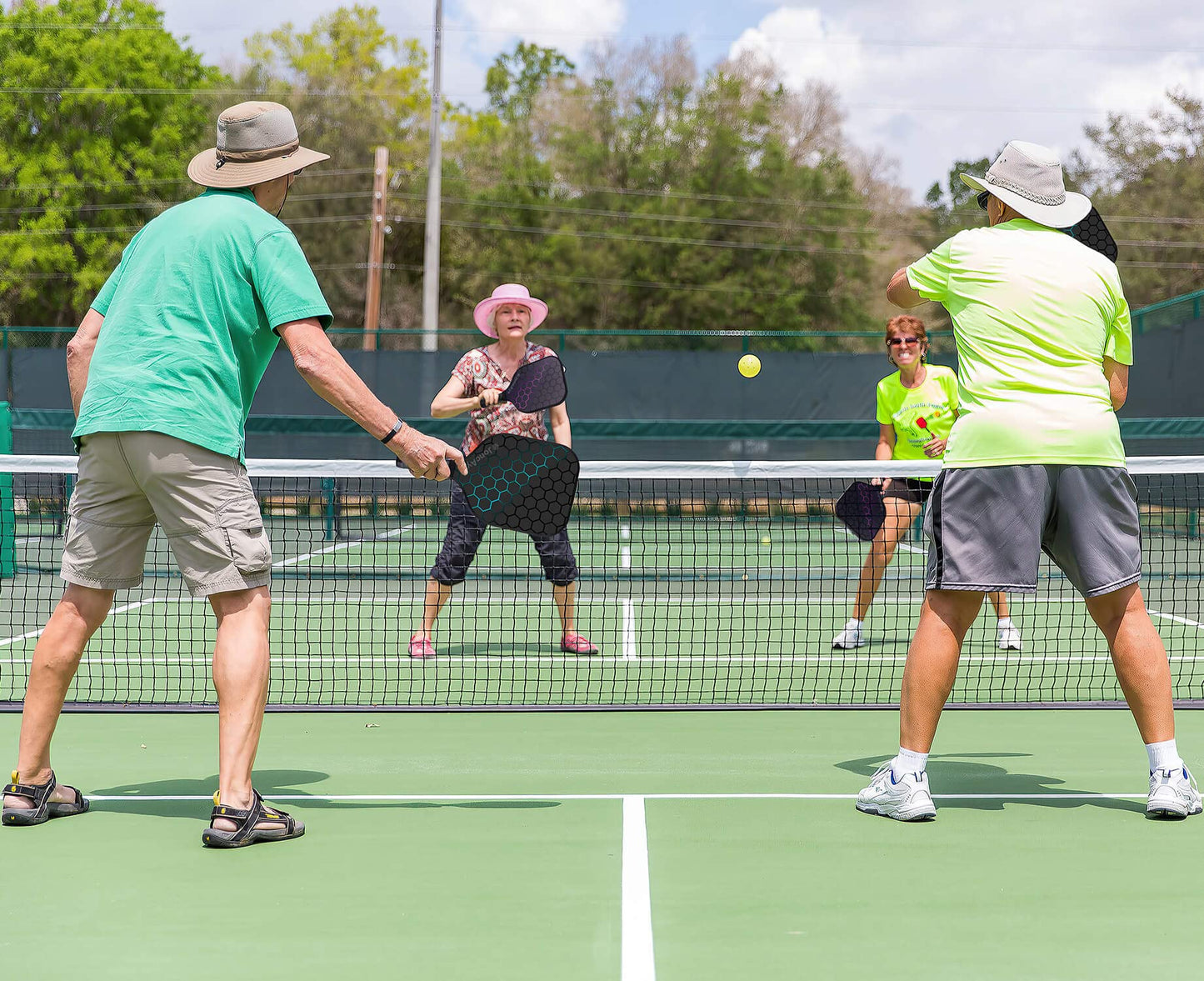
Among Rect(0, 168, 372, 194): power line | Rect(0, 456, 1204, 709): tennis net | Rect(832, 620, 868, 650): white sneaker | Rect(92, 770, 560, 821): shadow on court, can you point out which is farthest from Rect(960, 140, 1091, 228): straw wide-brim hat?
Rect(0, 168, 372, 194): power line

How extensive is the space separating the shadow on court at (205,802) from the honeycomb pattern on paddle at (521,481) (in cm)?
94

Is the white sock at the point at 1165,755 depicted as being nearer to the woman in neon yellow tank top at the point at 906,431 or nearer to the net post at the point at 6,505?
the woman in neon yellow tank top at the point at 906,431

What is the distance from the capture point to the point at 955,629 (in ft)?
12.1

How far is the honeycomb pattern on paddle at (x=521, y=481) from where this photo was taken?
4.39 m

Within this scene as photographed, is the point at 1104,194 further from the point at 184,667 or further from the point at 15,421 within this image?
the point at 184,667

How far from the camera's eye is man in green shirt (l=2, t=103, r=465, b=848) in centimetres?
341

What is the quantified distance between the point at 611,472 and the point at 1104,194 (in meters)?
36.5

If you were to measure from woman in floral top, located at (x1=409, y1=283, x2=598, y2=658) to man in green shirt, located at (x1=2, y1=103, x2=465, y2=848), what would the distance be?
255cm

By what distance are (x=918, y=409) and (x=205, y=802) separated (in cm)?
410

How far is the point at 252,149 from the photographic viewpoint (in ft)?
11.7

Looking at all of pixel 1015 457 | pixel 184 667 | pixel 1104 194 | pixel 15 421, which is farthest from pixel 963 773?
pixel 1104 194

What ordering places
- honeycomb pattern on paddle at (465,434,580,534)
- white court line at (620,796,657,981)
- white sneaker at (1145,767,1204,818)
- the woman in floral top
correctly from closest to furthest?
1. white court line at (620,796,657,981)
2. white sneaker at (1145,767,1204,818)
3. honeycomb pattern on paddle at (465,434,580,534)
4. the woman in floral top

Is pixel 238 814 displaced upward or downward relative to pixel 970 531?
downward

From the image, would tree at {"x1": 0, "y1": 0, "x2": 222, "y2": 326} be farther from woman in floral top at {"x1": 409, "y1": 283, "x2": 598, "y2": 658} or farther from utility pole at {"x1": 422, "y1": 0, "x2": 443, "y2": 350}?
woman in floral top at {"x1": 409, "y1": 283, "x2": 598, "y2": 658}
